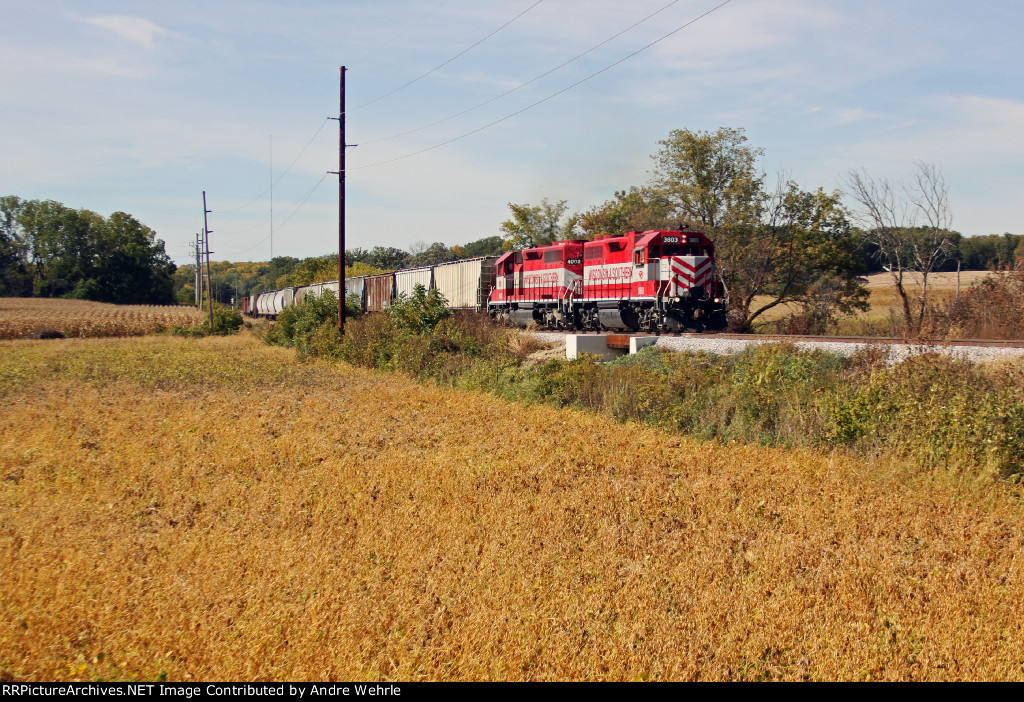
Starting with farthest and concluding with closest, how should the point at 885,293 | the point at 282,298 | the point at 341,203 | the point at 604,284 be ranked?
1. the point at 885,293
2. the point at 282,298
3. the point at 341,203
4. the point at 604,284

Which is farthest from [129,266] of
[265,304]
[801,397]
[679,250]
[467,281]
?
[801,397]

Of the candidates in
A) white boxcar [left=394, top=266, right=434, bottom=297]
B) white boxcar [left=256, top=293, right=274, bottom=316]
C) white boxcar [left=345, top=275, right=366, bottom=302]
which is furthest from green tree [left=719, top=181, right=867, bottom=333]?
white boxcar [left=256, top=293, right=274, bottom=316]

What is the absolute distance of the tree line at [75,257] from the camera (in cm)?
9762

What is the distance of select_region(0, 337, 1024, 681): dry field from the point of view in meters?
4.78

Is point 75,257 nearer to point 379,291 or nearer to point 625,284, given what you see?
point 379,291

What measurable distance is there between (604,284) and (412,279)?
Result: 13659 mm

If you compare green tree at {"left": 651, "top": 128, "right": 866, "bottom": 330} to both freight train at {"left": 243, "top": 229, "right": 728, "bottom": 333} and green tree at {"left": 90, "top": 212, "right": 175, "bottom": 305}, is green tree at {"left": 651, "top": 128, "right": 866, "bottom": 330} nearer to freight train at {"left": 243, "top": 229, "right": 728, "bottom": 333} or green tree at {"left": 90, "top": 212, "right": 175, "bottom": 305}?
freight train at {"left": 243, "top": 229, "right": 728, "bottom": 333}

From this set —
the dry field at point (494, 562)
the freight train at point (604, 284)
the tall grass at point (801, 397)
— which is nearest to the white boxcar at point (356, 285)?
the freight train at point (604, 284)

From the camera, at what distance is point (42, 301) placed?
279 ft

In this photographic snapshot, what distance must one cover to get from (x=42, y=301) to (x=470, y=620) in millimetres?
96651

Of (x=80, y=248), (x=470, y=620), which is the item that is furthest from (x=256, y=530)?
(x=80, y=248)

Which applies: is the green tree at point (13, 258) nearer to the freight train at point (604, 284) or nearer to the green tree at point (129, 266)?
the green tree at point (129, 266)

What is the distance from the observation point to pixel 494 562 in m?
6.30
